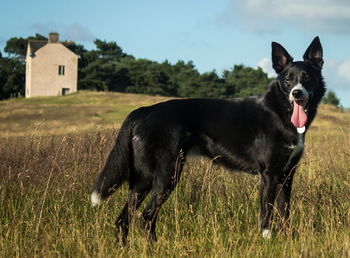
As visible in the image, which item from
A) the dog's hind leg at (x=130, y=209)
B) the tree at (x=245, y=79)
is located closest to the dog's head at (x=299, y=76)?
the dog's hind leg at (x=130, y=209)

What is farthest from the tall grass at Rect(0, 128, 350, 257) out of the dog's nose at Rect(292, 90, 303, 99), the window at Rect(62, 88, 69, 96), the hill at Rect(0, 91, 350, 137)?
the window at Rect(62, 88, 69, 96)

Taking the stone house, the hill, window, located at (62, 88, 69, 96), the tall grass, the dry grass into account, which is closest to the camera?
the tall grass

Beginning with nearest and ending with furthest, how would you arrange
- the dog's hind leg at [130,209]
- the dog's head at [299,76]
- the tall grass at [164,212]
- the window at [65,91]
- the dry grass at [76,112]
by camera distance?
the tall grass at [164,212]
the dog's hind leg at [130,209]
the dog's head at [299,76]
the dry grass at [76,112]
the window at [65,91]

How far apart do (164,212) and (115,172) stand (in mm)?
1244

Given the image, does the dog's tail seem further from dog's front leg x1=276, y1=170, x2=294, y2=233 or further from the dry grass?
the dry grass

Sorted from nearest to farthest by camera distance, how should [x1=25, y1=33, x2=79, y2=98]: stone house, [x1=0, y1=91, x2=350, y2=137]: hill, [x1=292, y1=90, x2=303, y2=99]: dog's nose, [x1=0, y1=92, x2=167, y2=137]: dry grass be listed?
[x1=292, y1=90, x2=303, y2=99]: dog's nose → [x1=0, y1=91, x2=350, y2=137]: hill → [x1=0, y1=92, x2=167, y2=137]: dry grass → [x1=25, y1=33, x2=79, y2=98]: stone house

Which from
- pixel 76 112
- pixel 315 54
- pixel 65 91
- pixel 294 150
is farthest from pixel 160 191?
pixel 65 91

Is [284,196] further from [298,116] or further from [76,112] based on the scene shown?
A: [76,112]

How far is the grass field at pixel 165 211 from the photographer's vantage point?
494 cm

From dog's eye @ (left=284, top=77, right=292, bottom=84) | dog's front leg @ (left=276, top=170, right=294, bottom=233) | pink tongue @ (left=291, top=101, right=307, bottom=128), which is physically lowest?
dog's front leg @ (left=276, top=170, right=294, bottom=233)

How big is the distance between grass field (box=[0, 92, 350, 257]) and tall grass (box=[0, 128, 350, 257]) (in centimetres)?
1

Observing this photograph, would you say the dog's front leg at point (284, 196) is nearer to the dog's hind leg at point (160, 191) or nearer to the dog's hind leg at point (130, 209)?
the dog's hind leg at point (160, 191)

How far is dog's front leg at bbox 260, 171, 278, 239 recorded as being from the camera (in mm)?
5676

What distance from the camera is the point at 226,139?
5.95m
